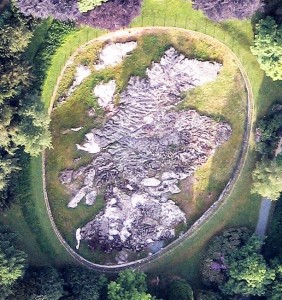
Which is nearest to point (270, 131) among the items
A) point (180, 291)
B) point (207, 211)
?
point (207, 211)

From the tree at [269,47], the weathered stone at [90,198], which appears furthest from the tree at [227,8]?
the weathered stone at [90,198]

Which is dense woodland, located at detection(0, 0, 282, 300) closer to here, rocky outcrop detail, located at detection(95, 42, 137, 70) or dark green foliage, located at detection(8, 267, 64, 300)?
dark green foliage, located at detection(8, 267, 64, 300)

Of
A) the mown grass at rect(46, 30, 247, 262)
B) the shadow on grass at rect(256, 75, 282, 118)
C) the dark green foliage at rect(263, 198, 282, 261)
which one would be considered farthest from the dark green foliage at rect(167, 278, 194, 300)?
the shadow on grass at rect(256, 75, 282, 118)

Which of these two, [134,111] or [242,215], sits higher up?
[134,111]

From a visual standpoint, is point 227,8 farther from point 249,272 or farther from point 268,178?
point 249,272

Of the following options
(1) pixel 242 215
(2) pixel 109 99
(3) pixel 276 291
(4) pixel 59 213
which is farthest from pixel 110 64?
(3) pixel 276 291

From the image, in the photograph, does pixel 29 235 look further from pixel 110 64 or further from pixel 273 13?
pixel 273 13
